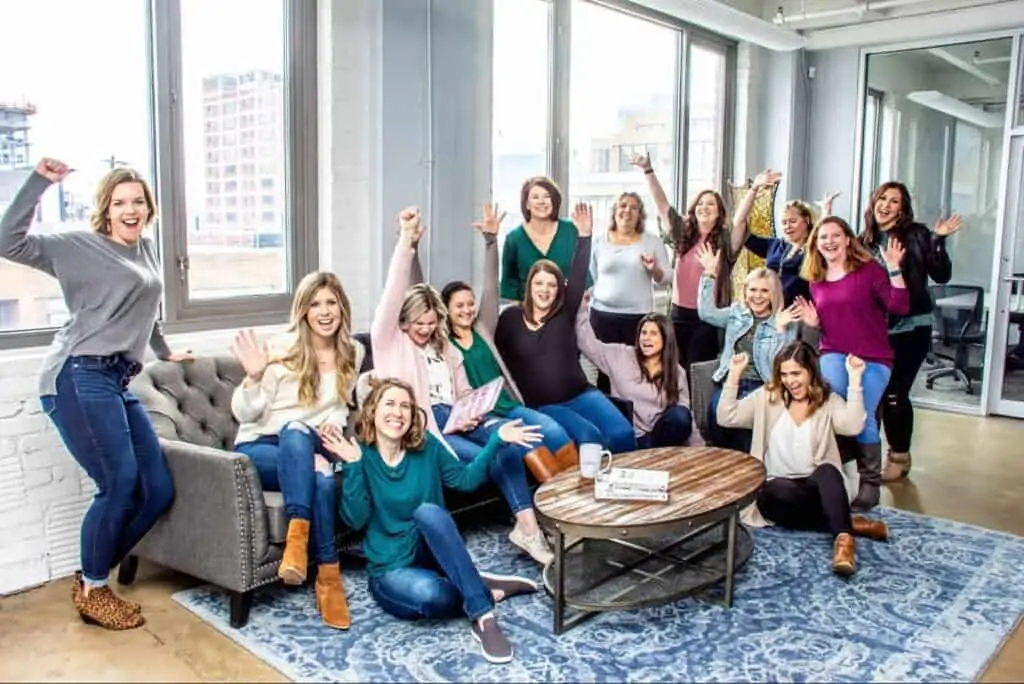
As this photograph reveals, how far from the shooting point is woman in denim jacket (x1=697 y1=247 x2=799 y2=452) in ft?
14.7

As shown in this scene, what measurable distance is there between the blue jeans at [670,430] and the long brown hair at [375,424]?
159 cm

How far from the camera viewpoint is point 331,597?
312 cm

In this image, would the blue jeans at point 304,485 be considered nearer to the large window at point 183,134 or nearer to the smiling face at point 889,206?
the large window at point 183,134

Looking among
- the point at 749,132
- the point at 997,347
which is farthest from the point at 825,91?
the point at 997,347

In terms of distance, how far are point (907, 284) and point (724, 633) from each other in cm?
252

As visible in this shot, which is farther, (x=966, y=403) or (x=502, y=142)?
(x=966, y=403)

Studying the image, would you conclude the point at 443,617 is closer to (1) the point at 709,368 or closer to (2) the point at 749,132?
(1) the point at 709,368

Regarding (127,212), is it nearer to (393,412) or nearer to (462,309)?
(393,412)

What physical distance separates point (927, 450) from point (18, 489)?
486 centimetres

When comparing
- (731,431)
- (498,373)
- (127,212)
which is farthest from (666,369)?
(127,212)

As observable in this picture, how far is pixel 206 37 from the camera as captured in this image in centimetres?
402

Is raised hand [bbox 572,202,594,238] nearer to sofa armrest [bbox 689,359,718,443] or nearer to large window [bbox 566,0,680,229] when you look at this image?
sofa armrest [bbox 689,359,718,443]

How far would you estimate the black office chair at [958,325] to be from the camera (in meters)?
6.68

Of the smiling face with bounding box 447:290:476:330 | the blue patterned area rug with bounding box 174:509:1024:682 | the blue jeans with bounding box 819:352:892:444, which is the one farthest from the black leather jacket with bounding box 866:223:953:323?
the smiling face with bounding box 447:290:476:330
